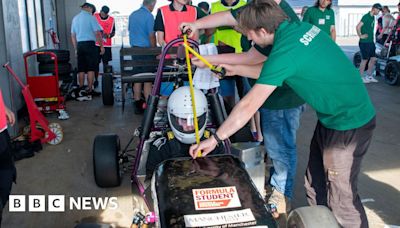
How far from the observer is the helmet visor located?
2.74 m

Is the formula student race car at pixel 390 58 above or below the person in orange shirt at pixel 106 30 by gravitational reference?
below

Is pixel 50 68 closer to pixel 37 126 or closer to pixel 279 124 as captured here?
pixel 37 126

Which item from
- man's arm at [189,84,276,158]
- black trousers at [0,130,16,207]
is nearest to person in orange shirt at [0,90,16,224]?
black trousers at [0,130,16,207]

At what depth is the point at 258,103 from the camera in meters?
2.03

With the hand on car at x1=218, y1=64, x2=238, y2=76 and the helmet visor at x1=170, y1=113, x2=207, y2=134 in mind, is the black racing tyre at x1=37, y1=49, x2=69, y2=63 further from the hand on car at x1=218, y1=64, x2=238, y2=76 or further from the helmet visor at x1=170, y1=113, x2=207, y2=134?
the hand on car at x1=218, y1=64, x2=238, y2=76

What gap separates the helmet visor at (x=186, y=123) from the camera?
2736 millimetres

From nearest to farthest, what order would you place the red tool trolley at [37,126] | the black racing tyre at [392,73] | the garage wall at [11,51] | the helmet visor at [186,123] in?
the helmet visor at [186,123] → the red tool trolley at [37,126] → the garage wall at [11,51] → the black racing tyre at [392,73]

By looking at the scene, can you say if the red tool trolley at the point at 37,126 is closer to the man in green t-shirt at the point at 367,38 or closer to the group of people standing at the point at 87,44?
the group of people standing at the point at 87,44

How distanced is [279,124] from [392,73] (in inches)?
266

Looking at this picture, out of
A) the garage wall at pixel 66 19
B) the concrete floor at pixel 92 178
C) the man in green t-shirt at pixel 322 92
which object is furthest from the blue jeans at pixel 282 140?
the garage wall at pixel 66 19

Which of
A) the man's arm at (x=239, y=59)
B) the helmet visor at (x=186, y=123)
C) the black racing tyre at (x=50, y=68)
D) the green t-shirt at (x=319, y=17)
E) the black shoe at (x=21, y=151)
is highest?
the green t-shirt at (x=319, y=17)

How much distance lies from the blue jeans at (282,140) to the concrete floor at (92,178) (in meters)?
0.31

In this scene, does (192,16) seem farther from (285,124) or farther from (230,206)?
(230,206)

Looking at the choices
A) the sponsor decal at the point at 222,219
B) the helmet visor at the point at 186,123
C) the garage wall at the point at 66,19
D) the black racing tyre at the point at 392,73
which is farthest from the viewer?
the garage wall at the point at 66,19
